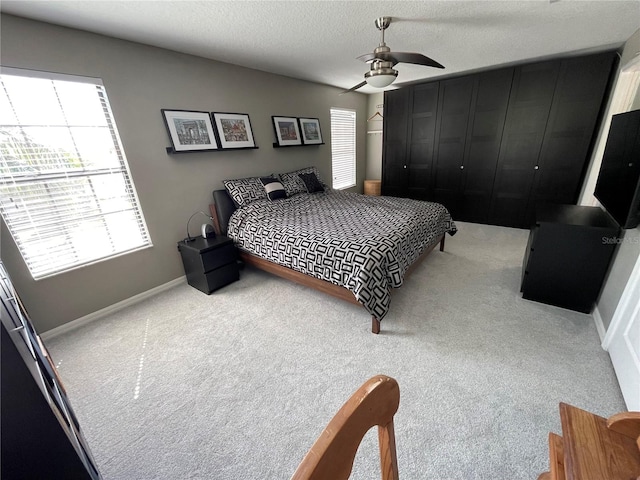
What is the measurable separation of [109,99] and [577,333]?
4.19m

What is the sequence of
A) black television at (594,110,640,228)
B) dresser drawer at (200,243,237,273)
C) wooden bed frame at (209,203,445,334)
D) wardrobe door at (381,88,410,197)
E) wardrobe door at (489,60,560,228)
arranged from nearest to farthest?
black television at (594,110,640,228) → wooden bed frame at (209,203,445,334) → dresser drawer at (200,243,237,273) → wardrobe door at (489,60,560,228) → wardrobe door at (381,88,410,197)

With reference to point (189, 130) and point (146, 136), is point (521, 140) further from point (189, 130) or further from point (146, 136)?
point (146, 136)

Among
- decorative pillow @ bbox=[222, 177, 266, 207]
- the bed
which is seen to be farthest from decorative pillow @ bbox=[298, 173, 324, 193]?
decorative pillow @ bbox=[222, 177, 266, 207]

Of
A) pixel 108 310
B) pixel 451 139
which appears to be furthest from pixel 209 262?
pixel 451 139

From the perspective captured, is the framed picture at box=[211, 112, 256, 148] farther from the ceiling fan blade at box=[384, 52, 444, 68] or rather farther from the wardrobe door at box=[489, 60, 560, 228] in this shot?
the wardrobe door at box=[489, 60, 560, 228]

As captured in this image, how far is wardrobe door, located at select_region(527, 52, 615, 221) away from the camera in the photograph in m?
3.14

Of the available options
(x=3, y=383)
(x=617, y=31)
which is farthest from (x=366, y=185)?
(x=3, y=383)

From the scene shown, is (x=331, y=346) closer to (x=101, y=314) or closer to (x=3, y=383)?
(x=3, y=383)

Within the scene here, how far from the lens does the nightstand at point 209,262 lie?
2.57 meters

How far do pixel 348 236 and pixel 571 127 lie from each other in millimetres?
3552

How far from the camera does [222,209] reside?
3055 millimetres

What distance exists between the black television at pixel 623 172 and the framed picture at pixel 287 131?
3409mm

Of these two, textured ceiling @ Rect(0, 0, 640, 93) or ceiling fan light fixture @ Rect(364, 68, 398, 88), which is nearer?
textured ceiling @ Rect(0, 0, 640, 93)

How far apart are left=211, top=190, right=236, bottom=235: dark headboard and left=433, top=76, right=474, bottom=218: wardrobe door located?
3.49m
